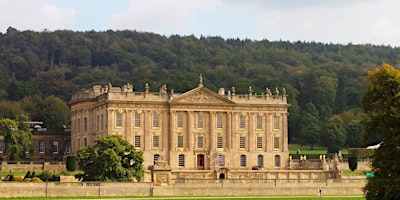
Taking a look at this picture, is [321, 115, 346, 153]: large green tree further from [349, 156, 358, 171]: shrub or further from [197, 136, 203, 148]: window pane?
[197, 136, 203, 148]: window pane

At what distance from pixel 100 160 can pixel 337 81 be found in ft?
264

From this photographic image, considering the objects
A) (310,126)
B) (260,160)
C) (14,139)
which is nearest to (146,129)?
(260,160)

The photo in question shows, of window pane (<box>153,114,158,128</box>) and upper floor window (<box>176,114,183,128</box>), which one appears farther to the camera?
upper floor window (<box>176,114,183,128</box>)

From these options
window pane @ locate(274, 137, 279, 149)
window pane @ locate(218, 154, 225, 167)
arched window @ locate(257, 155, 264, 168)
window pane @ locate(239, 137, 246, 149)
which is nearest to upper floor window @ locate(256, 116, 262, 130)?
window pane @ locate(239, 137, 246, 149)

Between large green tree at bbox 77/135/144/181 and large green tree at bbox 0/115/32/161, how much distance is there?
20416 mm

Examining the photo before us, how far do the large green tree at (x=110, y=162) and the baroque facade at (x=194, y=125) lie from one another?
1277cm

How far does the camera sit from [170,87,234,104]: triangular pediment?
80.9 m

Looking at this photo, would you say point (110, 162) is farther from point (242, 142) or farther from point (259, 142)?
point (259, 142)

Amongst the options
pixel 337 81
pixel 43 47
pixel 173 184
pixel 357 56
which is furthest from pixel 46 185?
pixel 357 56

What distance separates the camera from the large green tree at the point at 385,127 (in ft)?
127

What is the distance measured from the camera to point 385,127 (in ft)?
131

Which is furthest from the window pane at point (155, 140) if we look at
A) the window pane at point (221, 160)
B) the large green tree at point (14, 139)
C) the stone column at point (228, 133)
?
the large green tree at point (14, 139)

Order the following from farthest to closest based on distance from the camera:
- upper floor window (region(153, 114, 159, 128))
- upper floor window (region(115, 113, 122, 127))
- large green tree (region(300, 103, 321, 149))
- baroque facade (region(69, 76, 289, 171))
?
large green tree (region(300, 103, 321, 149)), upper floor window (region(153, 114, 159, 128)), baroque facade (region(69, 76, 289, 171)), upper floor window (region(115, 113, 122, 127))

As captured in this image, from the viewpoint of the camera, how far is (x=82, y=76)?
149m
